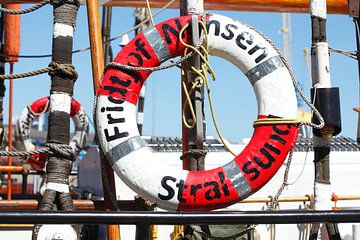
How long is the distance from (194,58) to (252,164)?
73 centimetres

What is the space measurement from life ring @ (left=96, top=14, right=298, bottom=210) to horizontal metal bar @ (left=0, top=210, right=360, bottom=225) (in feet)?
2.87

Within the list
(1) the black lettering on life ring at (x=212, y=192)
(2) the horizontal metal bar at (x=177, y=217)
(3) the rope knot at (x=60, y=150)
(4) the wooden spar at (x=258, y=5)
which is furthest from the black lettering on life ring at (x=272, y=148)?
(4) the wooden spar at (x=258, y=5)

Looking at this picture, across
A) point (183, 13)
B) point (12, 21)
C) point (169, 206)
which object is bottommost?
point (169, 206)

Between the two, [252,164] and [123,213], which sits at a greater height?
[252,164]

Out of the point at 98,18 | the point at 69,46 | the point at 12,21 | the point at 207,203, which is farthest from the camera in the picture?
the point at 12,21

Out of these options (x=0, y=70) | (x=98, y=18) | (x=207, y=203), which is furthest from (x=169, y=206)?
(x=0, y=70)

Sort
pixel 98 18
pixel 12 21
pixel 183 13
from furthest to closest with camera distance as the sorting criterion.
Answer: pixel 12 21 → pixel 98 18 → pixel 183 13

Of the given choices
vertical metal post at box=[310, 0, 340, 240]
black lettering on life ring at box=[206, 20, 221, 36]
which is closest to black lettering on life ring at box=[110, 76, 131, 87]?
black lettering on life ring at box=[206, 20, 221, 36]

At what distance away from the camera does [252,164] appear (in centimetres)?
318

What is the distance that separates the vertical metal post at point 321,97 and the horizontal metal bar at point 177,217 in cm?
156

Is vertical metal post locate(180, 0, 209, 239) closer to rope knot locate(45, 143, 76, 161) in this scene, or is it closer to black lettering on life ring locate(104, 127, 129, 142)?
black lettering on life ring locate(104, 127, 129, 142)

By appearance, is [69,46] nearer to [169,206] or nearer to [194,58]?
[194,58]

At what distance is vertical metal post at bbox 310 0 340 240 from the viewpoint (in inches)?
150

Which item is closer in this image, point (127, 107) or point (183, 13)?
point (127, 107)
